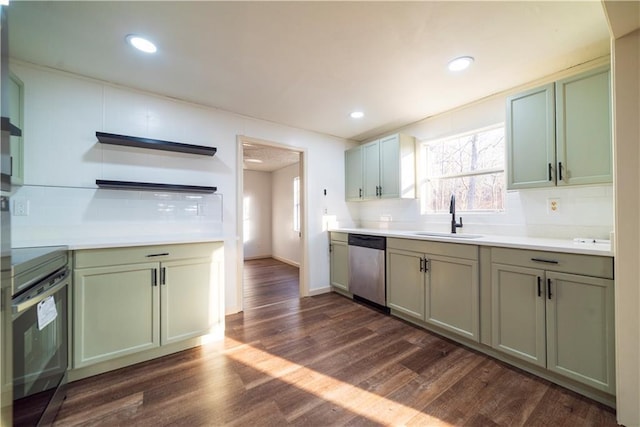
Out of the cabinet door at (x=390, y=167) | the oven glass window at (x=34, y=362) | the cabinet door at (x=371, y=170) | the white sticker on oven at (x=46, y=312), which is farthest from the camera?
the cabinet door at (x=371, y=170)

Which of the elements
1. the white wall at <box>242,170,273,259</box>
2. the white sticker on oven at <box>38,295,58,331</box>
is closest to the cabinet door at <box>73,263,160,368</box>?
the white sticker on oven at <box>38,295,58,331</box>

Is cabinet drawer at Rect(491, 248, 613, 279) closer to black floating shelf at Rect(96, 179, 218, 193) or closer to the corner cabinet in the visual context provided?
the corner cabinet

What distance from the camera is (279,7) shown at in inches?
55.9

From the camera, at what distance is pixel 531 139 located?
2037mm

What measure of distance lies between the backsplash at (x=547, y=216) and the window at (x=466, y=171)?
0.13 metres

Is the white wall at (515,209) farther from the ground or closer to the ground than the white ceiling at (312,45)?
closer to the ground

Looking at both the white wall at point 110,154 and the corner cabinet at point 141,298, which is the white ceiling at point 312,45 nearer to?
the white wall at point 110,154

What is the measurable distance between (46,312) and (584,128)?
3.51 m

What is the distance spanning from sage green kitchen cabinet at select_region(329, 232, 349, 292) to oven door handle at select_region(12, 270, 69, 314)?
2.65 m

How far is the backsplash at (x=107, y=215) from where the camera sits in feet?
6.31

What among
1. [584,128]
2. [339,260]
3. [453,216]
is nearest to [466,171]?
[453,216]

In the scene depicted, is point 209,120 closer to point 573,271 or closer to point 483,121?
point 483,121

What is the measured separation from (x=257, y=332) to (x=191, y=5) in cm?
253

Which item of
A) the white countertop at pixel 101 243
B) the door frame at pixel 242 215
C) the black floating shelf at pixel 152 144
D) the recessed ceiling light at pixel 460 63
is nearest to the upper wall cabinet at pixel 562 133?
the recessed ceiling light at pixel 460 63
